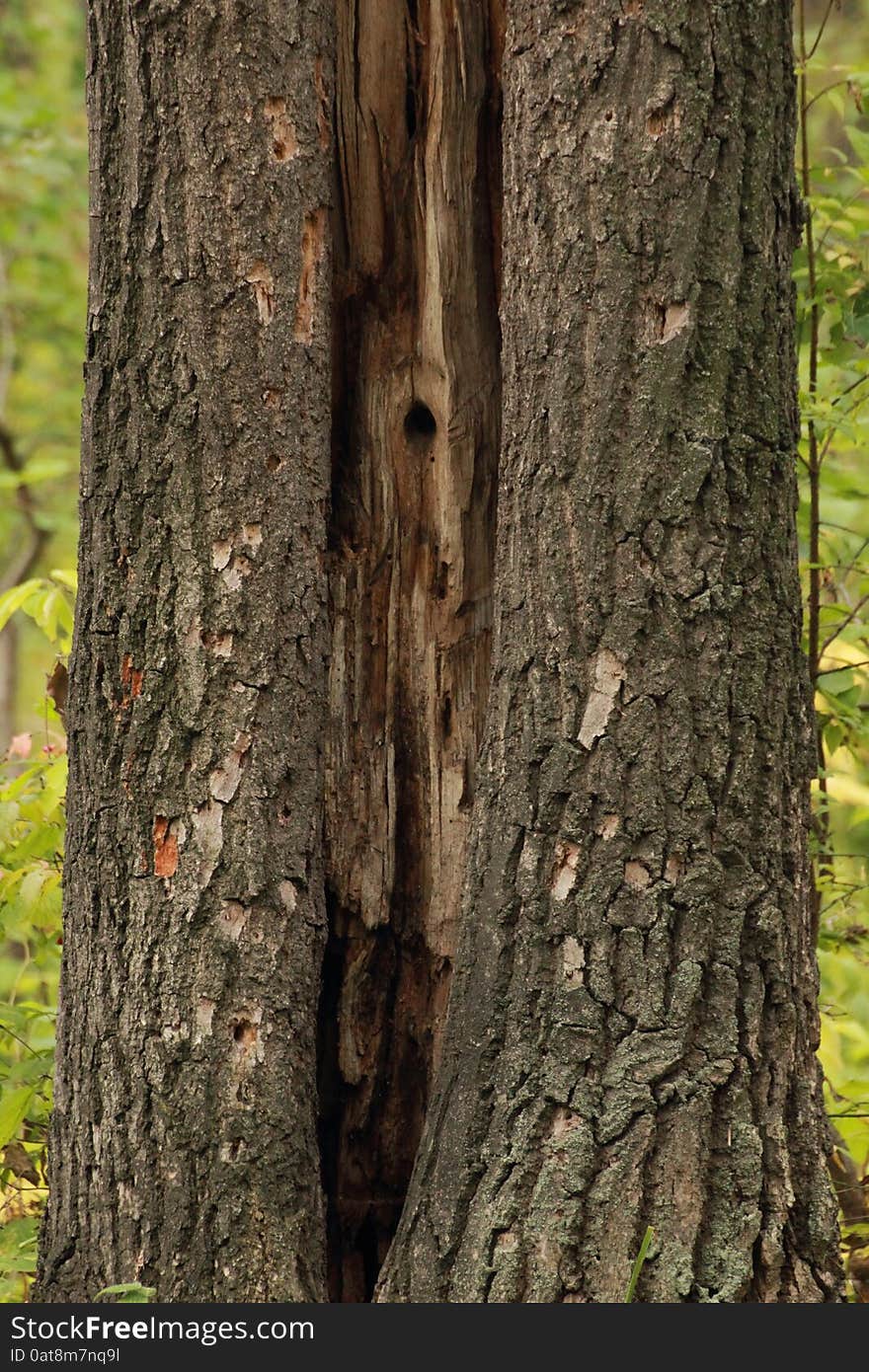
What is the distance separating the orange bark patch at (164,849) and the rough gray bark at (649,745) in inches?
22.6

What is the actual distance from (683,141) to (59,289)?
8.93 metres

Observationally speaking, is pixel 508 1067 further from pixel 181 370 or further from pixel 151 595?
pixel 181 370

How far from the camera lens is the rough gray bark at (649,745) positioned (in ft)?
6.77

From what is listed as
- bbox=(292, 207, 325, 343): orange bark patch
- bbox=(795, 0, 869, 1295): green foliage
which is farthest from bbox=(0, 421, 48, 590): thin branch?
bbox=(292, 207, 325, 343): orange bark patch

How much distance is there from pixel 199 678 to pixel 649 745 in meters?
0.83

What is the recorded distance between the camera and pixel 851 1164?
135 inches

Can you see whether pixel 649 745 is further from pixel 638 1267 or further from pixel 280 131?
pixel 280 131

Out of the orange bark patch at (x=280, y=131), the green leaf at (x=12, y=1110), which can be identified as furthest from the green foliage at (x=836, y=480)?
the green leaf at (x=12, y=1110)


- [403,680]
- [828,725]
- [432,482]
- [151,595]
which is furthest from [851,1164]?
[151,595]

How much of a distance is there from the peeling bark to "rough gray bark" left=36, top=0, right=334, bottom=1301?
17 cm

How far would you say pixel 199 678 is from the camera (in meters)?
2.32

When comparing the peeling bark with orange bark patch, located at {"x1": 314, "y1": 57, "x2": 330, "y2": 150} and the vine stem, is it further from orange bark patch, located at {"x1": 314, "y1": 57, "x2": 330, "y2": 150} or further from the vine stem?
the vine stem

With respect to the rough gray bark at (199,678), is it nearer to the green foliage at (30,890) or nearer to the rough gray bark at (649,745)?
the rough gray bark at (649,745)

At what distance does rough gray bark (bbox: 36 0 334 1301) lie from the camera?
2.26 meters
